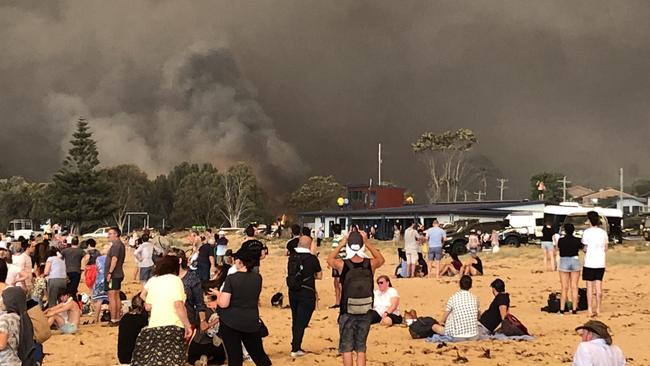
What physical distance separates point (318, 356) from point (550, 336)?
13.3ft

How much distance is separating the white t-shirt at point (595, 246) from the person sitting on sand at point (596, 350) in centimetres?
→ 755

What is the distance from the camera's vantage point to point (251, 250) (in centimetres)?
880

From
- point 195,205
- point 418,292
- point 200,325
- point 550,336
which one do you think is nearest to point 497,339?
point 550,336

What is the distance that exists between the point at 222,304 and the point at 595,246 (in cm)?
827

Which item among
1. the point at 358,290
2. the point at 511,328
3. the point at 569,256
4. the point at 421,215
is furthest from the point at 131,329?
the point at 421,215

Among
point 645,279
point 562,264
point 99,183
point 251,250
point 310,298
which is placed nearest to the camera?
point 251,250

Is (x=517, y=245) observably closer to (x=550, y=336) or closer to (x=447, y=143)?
(x=550, y=336)

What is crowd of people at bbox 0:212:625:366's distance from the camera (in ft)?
22.7

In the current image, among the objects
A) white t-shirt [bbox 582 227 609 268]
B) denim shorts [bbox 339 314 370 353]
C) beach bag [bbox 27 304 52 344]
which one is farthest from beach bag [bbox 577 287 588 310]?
beach bag [bbox 27 304 52 344]

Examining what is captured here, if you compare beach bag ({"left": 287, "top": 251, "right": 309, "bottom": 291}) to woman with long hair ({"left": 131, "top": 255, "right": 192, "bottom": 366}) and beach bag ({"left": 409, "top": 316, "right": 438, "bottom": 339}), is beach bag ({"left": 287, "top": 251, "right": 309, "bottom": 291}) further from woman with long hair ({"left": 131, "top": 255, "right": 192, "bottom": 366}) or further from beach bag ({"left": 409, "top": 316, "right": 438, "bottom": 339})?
beach bag ({"left": 409, "top": 316, "right": 438, "bottom": 339})

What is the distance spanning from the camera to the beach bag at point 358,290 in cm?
862

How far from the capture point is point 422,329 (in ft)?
40.4

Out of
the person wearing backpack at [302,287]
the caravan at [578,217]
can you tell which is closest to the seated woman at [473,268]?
the person wearing backpack at [302,287]

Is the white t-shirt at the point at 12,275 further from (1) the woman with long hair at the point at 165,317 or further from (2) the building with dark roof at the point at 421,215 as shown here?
(2) the building with dark roof at the point at 421,215
